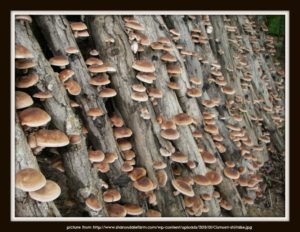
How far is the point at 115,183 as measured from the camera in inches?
211

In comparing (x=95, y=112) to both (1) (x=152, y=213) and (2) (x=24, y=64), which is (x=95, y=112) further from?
(1) (x=152, y=213)

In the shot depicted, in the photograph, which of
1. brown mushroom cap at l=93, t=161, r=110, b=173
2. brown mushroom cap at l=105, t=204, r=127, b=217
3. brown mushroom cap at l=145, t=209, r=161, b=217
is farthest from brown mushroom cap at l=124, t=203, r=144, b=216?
brown mushroom cap at l=93, t=161, r=110, b=173

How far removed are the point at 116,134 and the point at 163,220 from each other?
1.58 meters

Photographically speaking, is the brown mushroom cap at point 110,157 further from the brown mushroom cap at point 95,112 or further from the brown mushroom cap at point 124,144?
the brown mushroom cap at point 95,112

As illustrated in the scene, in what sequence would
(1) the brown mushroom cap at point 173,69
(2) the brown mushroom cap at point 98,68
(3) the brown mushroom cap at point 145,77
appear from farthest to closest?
(1) the brown mushroom cap at point 173,69
(3) the brown mushroom cap at point 145,77
(2) the brown mushroom cap at point 98,68

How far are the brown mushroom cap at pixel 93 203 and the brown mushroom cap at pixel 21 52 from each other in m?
2.18

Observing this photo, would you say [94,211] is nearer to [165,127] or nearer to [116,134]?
[116,134]

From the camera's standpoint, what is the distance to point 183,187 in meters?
5.71

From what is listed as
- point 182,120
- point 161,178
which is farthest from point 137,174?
point 182,120

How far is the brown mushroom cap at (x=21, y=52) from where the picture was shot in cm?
419

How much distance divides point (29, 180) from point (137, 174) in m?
2.13

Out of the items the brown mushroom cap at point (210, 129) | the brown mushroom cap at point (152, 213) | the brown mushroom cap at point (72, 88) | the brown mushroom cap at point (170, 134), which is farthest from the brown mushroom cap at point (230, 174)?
the brown mushroom cap at point (72, 88)

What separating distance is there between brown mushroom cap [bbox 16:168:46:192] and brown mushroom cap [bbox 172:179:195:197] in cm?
266

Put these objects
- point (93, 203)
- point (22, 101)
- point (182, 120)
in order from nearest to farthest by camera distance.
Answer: point (22, 101) < point (93, 203) < point (182, 120)
